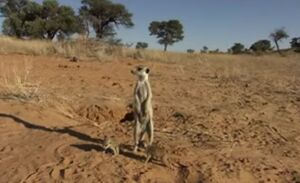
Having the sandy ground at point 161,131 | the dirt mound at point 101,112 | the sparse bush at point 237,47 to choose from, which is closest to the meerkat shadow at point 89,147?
the sandy ground at point 161,131

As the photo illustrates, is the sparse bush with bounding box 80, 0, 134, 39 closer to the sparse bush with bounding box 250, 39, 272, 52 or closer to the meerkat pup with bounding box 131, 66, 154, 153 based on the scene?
the sparse bush with bounding box 250, 39, 272, 52

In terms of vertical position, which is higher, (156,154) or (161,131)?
(156,154)

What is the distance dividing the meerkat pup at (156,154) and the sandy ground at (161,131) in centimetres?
8

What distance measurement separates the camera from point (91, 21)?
1377 inches

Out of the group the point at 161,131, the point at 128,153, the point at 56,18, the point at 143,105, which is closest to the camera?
the point at 128,153

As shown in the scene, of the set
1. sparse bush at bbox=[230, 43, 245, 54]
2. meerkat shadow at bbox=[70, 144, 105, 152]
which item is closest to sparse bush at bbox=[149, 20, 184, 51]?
sparse bush at bbox=[230, 43, 245, 54]

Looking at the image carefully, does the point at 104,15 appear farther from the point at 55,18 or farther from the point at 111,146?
the point at 111,146

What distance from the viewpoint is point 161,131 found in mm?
7824

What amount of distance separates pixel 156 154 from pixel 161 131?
1639 millimetres

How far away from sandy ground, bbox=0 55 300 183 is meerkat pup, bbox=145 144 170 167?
0.08 meters

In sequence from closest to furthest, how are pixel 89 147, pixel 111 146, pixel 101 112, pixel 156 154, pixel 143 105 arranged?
pixel 156 154 < pixel 111 146 < pixel 143 105 < pixel 89 147 < pixel 101 112

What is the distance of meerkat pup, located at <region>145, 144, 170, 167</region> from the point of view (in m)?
6.18

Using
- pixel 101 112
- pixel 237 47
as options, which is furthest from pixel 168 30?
pixel 101 112

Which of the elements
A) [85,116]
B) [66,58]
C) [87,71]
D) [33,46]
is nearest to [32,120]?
[85,116]
